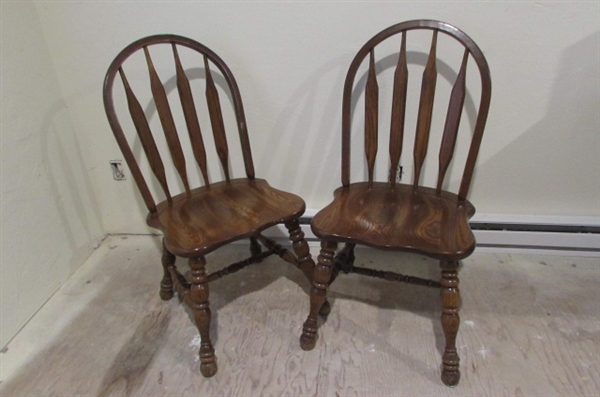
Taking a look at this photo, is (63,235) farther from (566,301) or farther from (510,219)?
(566,301)

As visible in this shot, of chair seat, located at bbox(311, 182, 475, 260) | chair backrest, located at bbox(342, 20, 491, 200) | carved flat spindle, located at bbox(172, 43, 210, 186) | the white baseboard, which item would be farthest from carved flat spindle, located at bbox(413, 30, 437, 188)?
carved flat spindle, located at bbox(172, 43, 210, 186)

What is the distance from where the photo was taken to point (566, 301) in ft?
4.20

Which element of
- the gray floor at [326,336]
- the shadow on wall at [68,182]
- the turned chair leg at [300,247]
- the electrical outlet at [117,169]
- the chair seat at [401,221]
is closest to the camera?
the chair seat at [401,221]

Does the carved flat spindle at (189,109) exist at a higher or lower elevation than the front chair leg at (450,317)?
higher

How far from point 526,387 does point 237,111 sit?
118 cm

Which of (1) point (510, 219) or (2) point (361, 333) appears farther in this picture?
(1) point (510, 219)

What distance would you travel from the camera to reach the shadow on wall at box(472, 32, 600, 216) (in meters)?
1.23

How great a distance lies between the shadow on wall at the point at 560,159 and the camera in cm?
123

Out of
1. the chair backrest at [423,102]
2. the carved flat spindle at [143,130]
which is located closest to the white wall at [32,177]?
the carved flat spindle at [143,130]

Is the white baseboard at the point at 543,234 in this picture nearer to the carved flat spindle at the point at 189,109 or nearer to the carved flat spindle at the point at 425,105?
the carved flat spindle at the point at 425,105

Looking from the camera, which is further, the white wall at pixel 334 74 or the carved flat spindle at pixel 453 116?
the white wall at pixel 334 74

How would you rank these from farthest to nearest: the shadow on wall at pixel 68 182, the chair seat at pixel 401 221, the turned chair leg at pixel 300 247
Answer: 1. the shadow on wall at pixel 68 182
2. the turned chair leg at pixel 300 247
3. the chair seat at pixel 401 221

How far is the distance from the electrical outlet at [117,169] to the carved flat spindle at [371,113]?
1035 mm

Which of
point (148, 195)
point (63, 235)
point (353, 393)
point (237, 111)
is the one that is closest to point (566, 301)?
point (353, 393)
